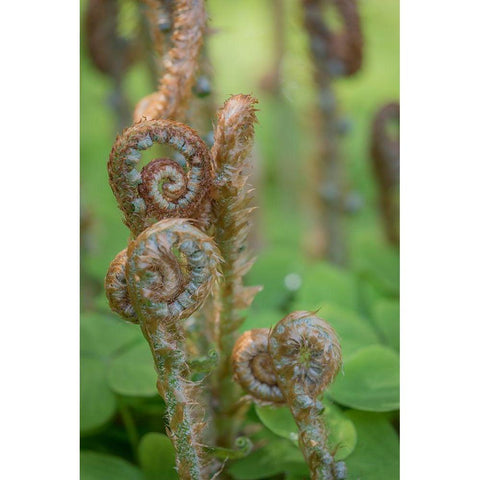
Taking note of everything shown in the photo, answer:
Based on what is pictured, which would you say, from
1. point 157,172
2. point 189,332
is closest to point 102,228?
point 189,332

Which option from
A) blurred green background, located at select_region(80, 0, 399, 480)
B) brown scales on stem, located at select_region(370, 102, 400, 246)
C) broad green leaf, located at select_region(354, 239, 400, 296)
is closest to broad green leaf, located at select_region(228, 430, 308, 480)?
blurred green background, located at select_region(80, 0, 399, 480)

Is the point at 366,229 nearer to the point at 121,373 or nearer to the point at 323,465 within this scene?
the point at 121,373

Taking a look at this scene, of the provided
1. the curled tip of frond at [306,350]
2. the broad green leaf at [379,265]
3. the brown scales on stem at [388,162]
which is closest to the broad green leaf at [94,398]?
the curled tip of frond at [306,350]

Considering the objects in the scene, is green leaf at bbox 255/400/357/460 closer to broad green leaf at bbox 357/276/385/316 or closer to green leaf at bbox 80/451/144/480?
green leaf at bbox 80/451/144/480

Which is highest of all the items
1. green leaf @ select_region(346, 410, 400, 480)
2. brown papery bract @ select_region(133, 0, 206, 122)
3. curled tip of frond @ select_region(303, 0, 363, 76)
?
curled tip of frond @ select_region(303, 0, 363, 76)

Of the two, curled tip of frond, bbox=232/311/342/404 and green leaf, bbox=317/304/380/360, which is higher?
curled tip of frond, bbox=232/311/342/404

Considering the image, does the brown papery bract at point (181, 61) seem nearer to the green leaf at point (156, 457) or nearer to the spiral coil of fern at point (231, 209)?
the spiral coil of fern at point (231, 209)
